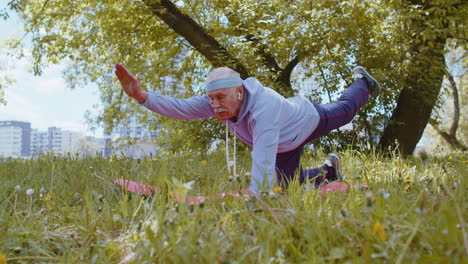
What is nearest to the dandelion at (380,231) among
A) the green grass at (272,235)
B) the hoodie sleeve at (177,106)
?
the green grass at (272,235)

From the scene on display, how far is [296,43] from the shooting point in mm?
6918

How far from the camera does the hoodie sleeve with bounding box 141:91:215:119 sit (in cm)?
294

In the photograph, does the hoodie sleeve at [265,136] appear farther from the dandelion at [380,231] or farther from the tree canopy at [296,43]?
the tree canopy at [296,43]

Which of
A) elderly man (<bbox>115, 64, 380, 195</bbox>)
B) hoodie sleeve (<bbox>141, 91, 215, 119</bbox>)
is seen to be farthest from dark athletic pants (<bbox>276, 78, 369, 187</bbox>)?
hoodie sleeve (<bbox>141, 91, 215, 119</bbox>)

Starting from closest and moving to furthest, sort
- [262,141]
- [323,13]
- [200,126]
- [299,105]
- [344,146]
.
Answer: [262,141] → [299,105] → [323,13] → [344,146] → [200,126]

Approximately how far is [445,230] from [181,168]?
2.97m

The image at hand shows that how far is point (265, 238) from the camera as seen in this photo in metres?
1.52

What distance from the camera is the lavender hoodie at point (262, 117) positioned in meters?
2.63

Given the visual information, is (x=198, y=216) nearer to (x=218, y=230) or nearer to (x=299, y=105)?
(x=218, y=230)

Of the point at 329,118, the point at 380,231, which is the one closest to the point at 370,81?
the point at 329,118

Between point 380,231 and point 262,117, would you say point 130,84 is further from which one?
point 380,231

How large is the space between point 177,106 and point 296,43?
14.5ft

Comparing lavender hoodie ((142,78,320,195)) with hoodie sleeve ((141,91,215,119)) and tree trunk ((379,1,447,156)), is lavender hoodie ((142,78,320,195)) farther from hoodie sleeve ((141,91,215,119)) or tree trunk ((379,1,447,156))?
tree trunk ((379,1,447,156))

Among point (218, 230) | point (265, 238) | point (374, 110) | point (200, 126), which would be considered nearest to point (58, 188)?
point (218, 230)
